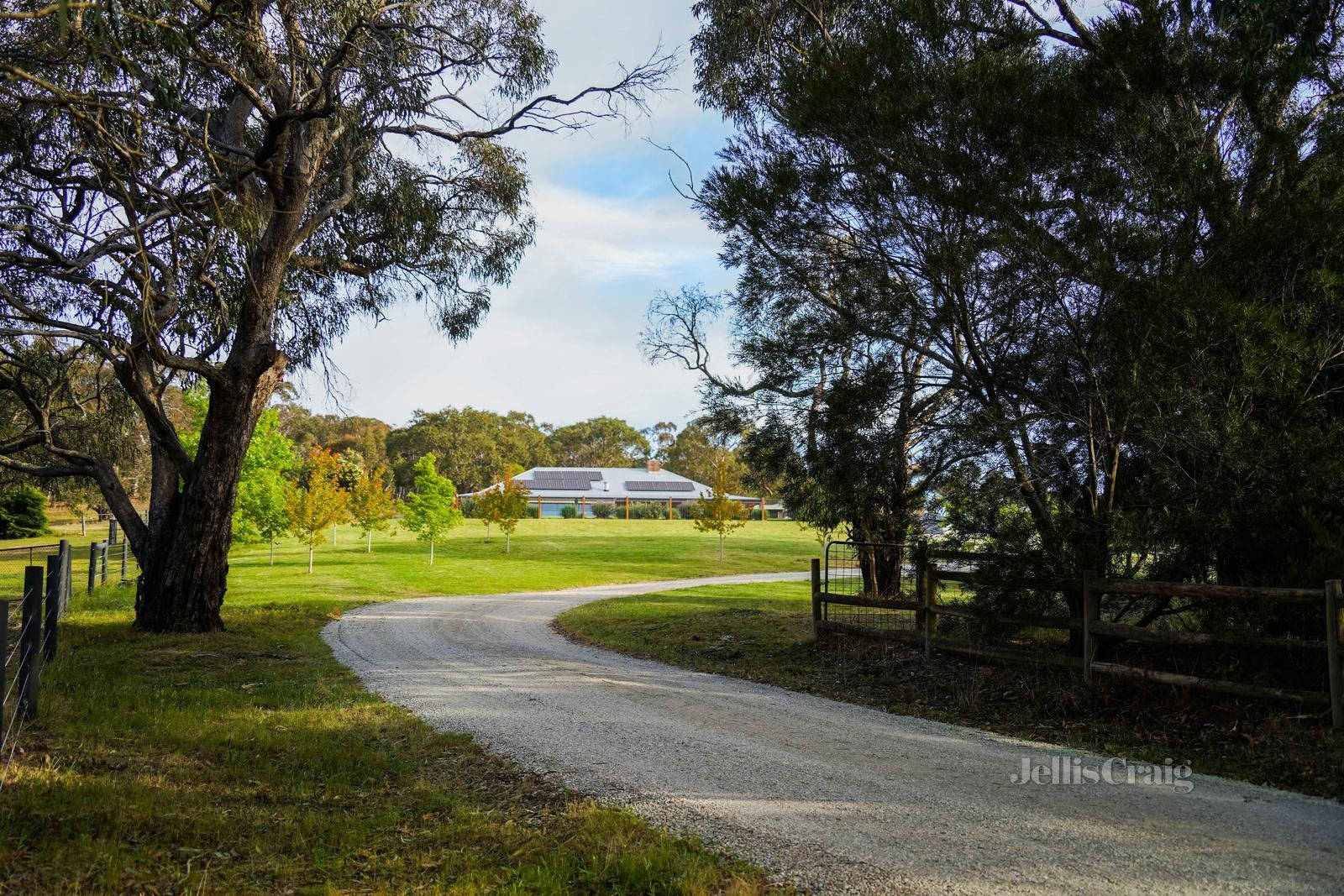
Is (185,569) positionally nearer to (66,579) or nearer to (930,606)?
(66,579)

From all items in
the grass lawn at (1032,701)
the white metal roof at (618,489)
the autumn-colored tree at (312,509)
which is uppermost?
the white metal roof at (618,489)

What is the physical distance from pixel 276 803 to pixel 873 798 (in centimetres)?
353

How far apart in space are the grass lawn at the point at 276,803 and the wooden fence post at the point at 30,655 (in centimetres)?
18

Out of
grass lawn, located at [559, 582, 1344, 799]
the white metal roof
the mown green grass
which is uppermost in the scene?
the white metal roof

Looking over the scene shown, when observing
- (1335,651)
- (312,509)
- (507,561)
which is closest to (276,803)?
(1335,651)

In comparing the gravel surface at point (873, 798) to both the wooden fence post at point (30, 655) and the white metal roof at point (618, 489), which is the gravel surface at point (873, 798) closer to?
the wooden fence post at point (30, 655)

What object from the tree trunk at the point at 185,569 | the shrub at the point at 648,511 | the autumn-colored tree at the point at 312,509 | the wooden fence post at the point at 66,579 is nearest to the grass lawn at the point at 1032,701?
the tree trunk at the point at 185,569

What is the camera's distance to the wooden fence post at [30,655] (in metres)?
6.62

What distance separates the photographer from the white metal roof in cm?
6538

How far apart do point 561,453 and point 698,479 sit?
52.2 feet

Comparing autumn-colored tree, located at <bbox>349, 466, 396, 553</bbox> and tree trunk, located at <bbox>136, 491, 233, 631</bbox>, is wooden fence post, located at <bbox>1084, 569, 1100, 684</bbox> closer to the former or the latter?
tree trunk, located at <bbox>136, 491, 233, 631</bbox>

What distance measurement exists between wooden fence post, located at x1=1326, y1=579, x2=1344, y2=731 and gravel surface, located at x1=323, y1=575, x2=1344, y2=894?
1.25 m

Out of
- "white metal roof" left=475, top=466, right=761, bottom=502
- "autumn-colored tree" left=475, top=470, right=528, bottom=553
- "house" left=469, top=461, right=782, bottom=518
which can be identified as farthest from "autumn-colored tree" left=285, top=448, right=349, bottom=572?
"white metal roof" left=475, top=466, right=761, bottom=502

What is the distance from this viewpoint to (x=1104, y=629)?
7.45 meters
